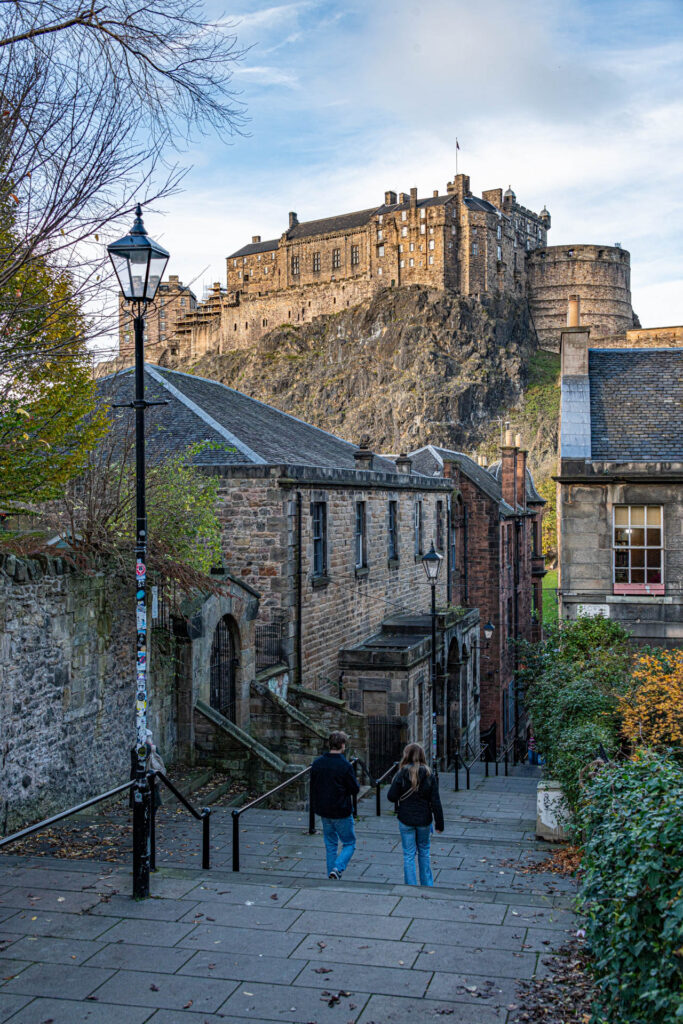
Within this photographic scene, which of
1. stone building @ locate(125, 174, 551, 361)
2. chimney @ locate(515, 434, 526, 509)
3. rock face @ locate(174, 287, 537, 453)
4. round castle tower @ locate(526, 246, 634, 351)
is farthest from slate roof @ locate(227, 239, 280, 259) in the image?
chimney @ locate(515, 434, 526, 509)

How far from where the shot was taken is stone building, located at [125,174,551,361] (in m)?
104

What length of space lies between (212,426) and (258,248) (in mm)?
105069

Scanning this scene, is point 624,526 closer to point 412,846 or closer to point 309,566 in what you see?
point 309,566

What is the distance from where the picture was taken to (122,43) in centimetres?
888

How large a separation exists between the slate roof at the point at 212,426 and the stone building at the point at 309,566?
49 millimetres

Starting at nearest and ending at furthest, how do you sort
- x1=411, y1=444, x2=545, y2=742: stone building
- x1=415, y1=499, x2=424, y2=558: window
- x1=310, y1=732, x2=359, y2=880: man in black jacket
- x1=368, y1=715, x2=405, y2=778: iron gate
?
x1=310, y1=732, x2=359, y2=880: man in black jacket → x1=368, y1=715, x2=405, y2=778: iron gate → x1=415, y1=499, x2=424, y2=558: window → x1=411, y1=444, x2=545, y2=742: stone building

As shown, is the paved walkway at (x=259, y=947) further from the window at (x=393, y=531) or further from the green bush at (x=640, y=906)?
the window at (x=393, y=531)

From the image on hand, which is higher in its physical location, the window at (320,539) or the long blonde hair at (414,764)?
the window at (320,539)

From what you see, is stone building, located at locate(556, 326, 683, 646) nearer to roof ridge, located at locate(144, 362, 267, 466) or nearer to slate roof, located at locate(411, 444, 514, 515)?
roof ridge, located at locate(144, 362, 267, 466)

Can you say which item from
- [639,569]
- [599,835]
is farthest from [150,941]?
[639,569]

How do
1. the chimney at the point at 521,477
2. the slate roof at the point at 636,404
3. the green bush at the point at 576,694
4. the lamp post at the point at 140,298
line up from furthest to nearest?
the chimney at the point at 521,477
the slate roof at the point at 636,404
the green bush at the point at 576,694
the lamp post at the point at 140,298

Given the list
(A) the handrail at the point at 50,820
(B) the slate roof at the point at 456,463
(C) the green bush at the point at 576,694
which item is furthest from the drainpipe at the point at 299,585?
(B) the slate roof at the point at 456,463

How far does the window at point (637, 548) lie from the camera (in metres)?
18.3

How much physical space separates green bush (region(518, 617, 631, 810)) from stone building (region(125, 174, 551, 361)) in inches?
3547
